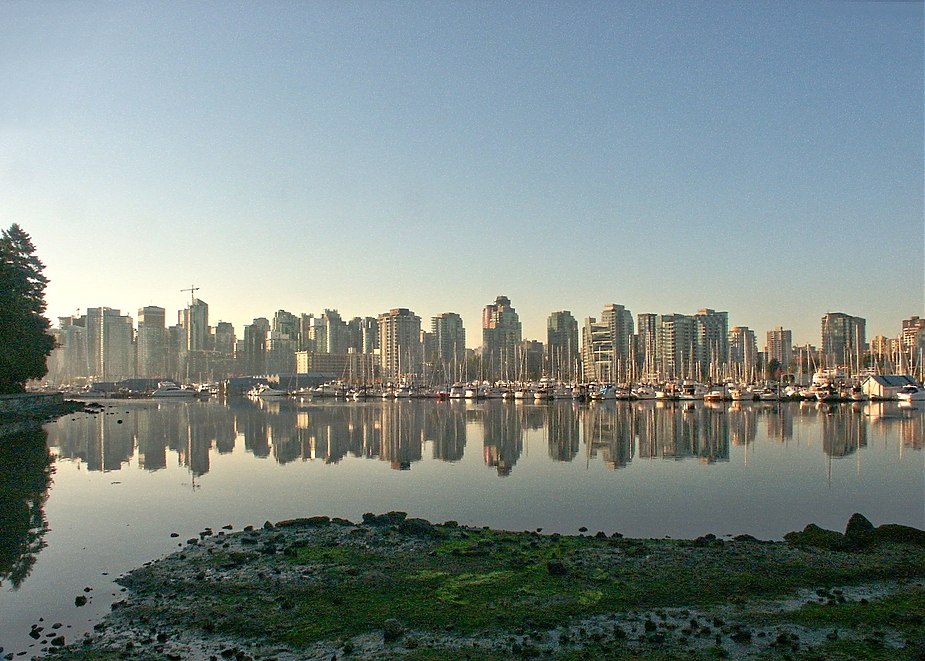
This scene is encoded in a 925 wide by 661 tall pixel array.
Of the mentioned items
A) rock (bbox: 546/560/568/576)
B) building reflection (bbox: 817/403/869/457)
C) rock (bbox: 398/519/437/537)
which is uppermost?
rock (bbox: 546/560/568/576)

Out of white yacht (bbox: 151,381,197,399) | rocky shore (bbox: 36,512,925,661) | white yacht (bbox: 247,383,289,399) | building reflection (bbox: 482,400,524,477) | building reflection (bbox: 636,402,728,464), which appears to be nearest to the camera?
rocky shore (bbox: 36,512,925,661)

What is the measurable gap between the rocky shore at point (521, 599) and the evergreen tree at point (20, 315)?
5519cm

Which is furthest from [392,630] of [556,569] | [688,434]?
[688,434]

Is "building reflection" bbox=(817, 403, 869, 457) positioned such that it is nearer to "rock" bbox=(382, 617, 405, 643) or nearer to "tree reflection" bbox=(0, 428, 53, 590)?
"rock" bbox=(382, 617, 405, 643)

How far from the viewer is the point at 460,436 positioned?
58.2 metres

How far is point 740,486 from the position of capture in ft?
104

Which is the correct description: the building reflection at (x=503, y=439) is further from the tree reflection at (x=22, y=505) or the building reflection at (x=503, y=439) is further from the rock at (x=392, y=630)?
the rock at (x=392, y=630)

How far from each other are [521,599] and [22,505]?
834 inches

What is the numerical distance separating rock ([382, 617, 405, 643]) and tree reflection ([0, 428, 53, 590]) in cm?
946

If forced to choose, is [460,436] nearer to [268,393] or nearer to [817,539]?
[817,539]

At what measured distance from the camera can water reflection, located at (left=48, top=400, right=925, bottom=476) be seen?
4381 cm

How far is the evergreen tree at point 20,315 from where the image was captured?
65125mm

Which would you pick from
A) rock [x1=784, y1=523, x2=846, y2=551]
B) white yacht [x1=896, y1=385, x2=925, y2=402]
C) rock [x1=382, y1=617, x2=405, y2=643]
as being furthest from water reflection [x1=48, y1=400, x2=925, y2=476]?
rock [x1=382, y1=617, x2=405, y2=643]

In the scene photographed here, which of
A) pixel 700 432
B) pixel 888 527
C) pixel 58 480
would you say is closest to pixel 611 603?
pixel 888 527
